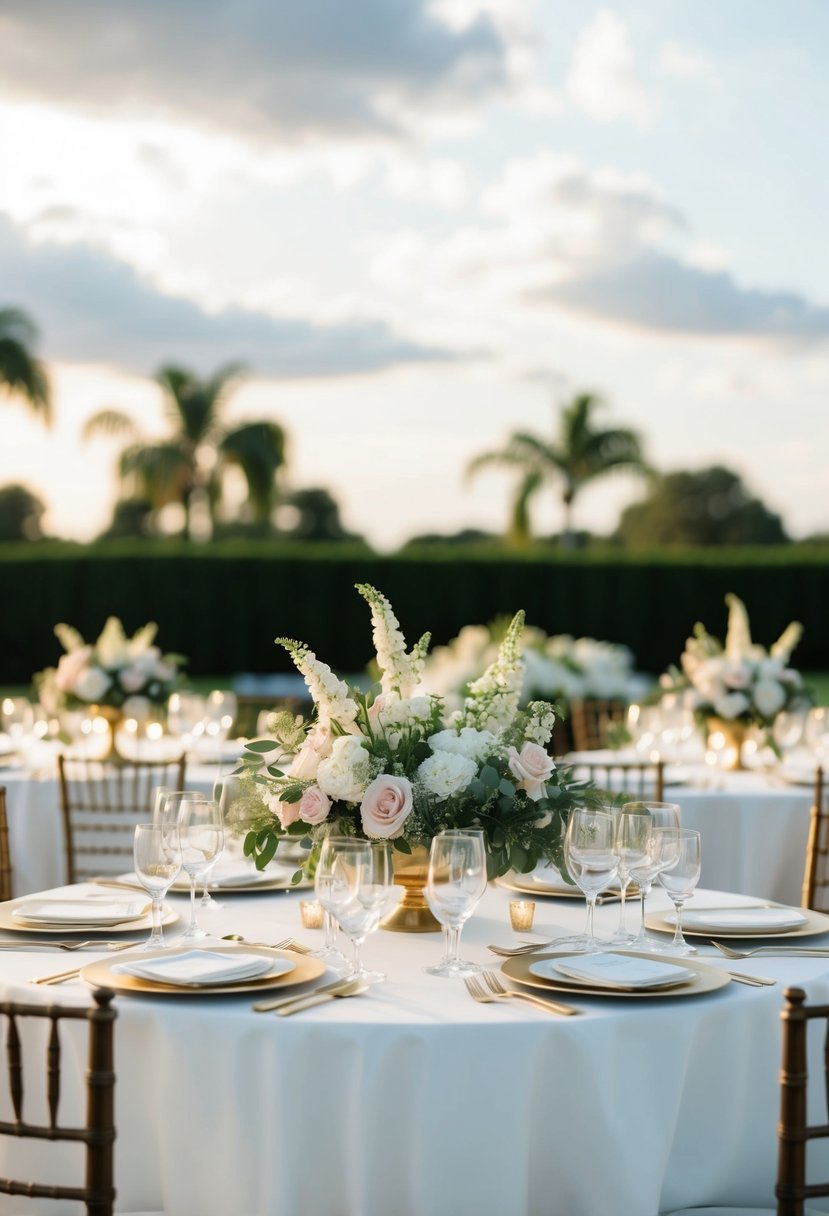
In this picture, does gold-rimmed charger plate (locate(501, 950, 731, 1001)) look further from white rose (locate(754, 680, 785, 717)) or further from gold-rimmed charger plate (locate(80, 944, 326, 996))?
white rose (locate(754, 680, 785, 717))

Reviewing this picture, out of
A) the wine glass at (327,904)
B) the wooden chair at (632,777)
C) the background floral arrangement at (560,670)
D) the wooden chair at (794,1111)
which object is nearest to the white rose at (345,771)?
the wine glass at (327,904)

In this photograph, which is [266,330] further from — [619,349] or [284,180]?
[284,180]

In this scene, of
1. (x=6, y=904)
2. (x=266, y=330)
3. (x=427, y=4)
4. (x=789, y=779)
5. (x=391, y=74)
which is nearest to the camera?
(x=6, y=904)

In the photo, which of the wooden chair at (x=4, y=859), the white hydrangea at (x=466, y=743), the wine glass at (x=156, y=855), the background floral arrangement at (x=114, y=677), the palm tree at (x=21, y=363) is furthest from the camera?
the palm tree at (x=21, y=363)

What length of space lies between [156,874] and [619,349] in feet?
82.5

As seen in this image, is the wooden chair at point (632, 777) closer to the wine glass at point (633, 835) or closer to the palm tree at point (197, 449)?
the wine glass at point (633, 835)

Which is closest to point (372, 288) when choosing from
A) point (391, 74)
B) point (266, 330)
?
point (266, 330)

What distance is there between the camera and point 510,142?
15914 millimetres

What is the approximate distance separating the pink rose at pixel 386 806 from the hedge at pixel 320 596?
1936 centimetres

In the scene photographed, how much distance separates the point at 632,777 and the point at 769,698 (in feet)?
2.40

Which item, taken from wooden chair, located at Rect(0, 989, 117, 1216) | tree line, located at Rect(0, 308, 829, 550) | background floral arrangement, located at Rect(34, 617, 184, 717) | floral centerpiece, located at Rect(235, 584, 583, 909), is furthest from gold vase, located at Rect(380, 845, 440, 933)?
tree line, located at Rect(0, 308, 829, 550)

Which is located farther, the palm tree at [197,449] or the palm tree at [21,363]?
the palm tree at [197,449]

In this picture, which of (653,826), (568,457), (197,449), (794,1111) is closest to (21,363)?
(197,449)

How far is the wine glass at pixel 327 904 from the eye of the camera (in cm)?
267
